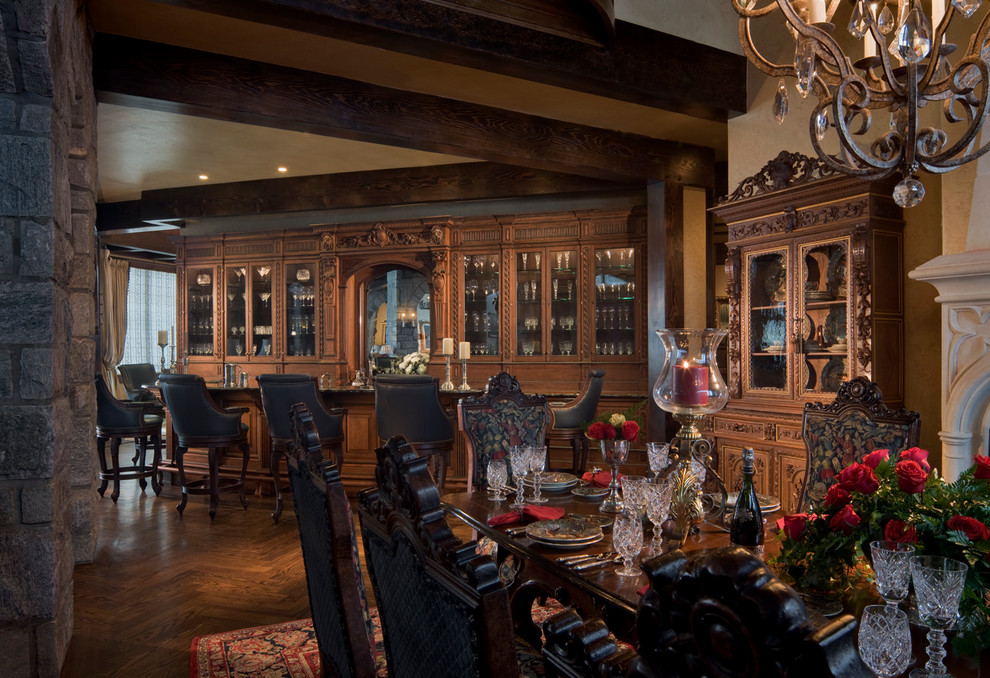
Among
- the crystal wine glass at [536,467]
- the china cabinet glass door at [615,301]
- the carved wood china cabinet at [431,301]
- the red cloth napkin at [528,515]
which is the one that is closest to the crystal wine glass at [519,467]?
the crystal wine glass at [536,467]

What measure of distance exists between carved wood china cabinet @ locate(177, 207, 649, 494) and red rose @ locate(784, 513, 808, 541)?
13.9 feet

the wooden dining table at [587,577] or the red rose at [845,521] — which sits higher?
the red rose at [845,521]

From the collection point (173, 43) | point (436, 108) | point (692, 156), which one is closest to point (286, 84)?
point (173, 43)

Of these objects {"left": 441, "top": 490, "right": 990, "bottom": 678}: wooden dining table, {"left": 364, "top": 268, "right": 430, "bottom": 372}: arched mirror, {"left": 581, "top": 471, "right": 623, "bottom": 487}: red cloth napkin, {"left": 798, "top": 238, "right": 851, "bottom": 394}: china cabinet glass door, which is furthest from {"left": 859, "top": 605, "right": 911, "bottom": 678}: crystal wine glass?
{"left": 364, "top": 268, "right": 430, "bottom": 372}: arched mirror

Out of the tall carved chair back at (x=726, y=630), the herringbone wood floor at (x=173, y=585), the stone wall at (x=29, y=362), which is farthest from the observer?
the herringbone wood floor at (x=173, y=585)

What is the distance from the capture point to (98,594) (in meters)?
3.33

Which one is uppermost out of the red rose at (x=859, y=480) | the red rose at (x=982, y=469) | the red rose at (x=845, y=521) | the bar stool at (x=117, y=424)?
the red rose at (x=982, y=469)

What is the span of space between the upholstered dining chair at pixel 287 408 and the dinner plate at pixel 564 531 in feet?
9.67

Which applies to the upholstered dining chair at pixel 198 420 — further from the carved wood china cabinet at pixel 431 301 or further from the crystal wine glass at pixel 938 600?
the crystal wine glass at pixel 938 600

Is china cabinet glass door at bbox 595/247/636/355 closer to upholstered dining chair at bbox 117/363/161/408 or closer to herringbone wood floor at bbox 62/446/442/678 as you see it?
herringbone wood floor at bbox 62/446/442/678

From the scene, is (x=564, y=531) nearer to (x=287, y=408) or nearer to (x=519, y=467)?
(x=519, y=467)

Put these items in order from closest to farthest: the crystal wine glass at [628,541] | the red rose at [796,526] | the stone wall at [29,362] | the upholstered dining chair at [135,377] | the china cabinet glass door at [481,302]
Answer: the red rose at [796,526], the crystal wine glass at [628,541], the stone wall at [29,362], the china cabinet glass door at [481,302], the upholstered dining chair at [135,377]

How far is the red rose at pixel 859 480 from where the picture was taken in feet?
4.68

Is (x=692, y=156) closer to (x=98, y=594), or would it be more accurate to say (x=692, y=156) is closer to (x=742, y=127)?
(x=742, y=127)
